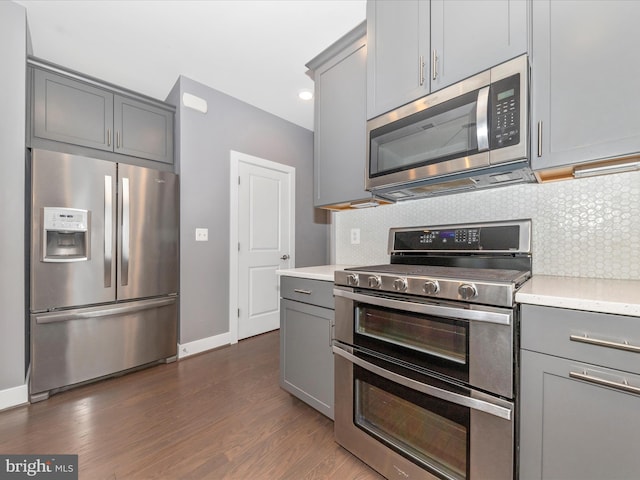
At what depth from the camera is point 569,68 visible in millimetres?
1166

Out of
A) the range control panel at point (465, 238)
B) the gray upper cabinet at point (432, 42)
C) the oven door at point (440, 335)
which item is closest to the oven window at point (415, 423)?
the oven door at point (440, 335)

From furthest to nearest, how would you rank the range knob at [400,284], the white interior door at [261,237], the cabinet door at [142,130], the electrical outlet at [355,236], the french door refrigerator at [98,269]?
the white interior door at [261,237], the cabinet door at [142,130], the electrical outlet at [355,236], the french door refrigerator at [98,269], the range knob at [400,284]

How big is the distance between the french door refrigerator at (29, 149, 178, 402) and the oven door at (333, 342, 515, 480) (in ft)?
6.30

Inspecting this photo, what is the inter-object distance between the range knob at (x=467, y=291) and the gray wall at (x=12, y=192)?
2.74m

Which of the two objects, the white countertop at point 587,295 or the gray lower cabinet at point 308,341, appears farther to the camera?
the gray lower cabinet at point 308,341

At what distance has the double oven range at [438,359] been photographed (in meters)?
1.01

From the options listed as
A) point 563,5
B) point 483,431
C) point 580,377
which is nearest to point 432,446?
point 483,431

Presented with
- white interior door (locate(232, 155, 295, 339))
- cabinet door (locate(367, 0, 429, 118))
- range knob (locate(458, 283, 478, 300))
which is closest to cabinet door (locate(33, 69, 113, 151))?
white interior door (locate(232, 155, 295, 339))

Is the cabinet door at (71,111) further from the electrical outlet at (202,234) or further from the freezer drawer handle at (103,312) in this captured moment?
the freezer drawer handle at (103,312)

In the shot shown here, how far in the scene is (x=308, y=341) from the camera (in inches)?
70.7

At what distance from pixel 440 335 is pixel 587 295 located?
485 mm

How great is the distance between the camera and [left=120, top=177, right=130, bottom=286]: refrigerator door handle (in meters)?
2.44

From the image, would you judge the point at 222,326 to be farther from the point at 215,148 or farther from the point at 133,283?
the point at 215,148

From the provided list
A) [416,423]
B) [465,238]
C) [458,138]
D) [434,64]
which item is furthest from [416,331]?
[434,64]
